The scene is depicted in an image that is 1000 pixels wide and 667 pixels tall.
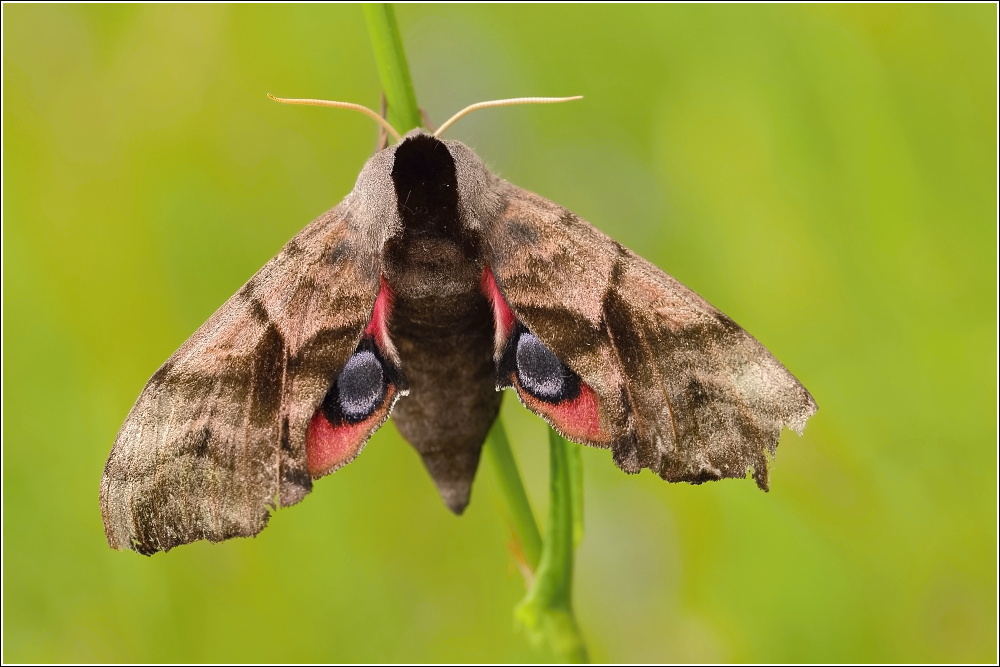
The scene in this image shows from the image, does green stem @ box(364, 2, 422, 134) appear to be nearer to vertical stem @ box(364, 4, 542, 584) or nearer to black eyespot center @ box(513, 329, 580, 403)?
vertical stem @ box(364, 4, 542, 584)

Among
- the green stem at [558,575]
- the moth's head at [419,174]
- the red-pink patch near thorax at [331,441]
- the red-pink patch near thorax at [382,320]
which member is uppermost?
the moth's head at [419,174]

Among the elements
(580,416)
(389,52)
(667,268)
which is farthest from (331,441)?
(667,268)

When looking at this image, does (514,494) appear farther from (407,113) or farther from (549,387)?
(407,113)

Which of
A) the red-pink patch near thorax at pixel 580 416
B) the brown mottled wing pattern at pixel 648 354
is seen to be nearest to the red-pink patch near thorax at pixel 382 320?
the brown mottled wing pattern at pixel 648 354

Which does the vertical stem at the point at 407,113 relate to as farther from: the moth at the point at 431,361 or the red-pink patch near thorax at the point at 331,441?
the red-pink patch near thorax at the point at 331,441

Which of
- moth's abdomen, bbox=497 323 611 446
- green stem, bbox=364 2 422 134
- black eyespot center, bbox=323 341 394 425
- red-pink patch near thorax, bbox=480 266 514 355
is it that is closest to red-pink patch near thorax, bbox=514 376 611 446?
moth's abdomen, bbox=497 323 611 446
